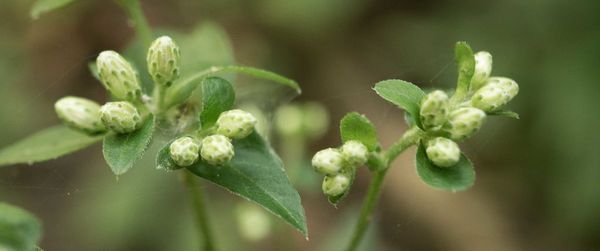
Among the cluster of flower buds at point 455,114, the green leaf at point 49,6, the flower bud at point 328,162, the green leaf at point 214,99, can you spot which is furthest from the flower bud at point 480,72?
the green leaf at point 49,6

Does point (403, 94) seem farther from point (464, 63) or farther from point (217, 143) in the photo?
point (217, 143)

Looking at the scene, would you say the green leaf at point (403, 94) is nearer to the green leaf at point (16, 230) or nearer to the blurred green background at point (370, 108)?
the green leaf at point (16, 230)

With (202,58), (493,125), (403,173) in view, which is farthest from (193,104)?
(403,173)

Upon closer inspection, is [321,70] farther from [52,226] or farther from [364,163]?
[364,163]

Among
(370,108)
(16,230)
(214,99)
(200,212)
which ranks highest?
(214,99)

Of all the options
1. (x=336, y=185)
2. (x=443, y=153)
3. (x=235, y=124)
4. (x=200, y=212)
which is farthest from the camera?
(x=200, y=212)

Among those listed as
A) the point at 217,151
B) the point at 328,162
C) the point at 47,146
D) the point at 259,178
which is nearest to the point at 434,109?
the point at 328,162
